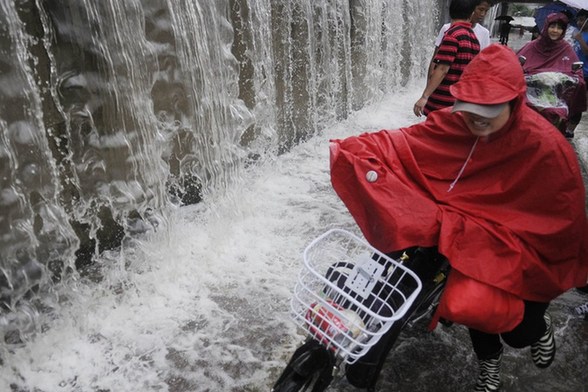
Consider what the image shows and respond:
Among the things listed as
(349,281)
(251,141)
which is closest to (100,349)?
(349,281)

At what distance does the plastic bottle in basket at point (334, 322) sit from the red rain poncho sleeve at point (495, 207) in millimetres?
423

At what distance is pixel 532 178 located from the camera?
6.76ft

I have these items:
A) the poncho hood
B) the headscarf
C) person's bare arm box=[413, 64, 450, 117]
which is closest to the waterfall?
person's bare arm box=[413, 64, 450, 117]

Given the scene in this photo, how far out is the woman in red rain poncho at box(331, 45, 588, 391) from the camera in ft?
6.47

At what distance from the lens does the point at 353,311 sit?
1.90 meters

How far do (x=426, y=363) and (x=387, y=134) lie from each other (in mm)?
1495

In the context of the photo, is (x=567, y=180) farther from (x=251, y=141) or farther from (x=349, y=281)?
(x=251, y=141)

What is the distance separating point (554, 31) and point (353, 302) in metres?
4.56

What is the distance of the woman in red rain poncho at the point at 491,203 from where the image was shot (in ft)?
6.47

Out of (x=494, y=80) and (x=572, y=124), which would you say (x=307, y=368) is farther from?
(x=572, y=124)

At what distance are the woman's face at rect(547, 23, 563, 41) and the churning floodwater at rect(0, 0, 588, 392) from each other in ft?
9.48

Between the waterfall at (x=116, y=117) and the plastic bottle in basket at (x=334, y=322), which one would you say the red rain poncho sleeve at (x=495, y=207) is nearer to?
the plastic bottle in basket at (x=334, y=322)

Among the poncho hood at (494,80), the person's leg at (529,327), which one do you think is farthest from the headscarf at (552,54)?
the person's leg at (529,327)

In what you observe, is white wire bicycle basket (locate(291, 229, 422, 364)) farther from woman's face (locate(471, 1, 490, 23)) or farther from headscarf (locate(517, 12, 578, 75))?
headscarf (locate(517, 12, 578, 75))
